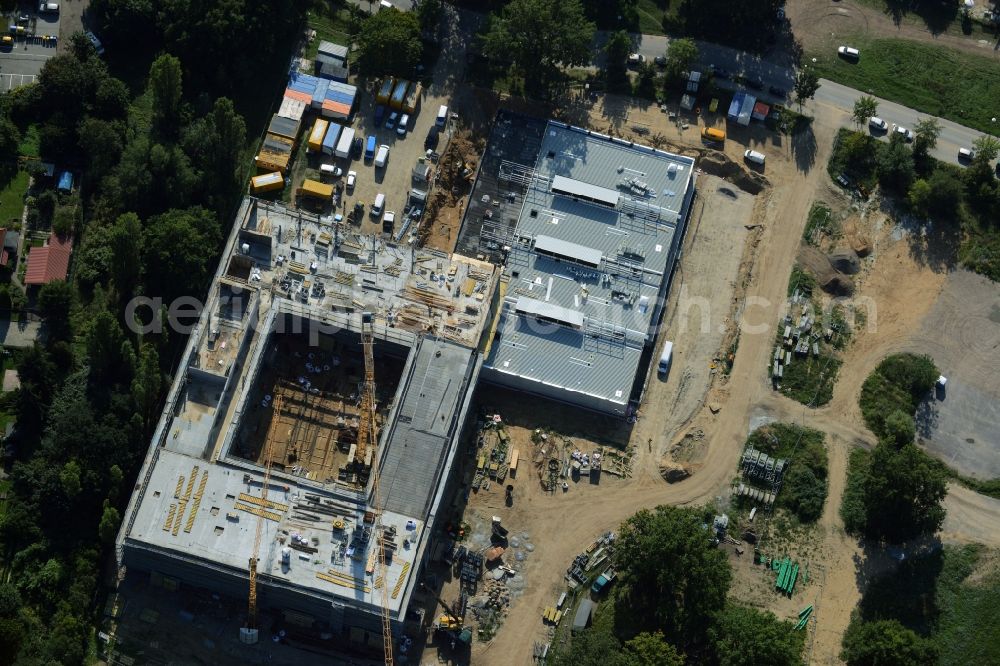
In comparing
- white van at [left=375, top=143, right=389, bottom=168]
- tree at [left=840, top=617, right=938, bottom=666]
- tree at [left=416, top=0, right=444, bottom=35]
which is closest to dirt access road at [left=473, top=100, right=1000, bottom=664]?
tree at [left=840, top=617, right=938, bottom=666]

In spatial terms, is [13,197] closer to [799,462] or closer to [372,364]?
[372,364]

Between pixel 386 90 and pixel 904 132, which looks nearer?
pixel 386 90

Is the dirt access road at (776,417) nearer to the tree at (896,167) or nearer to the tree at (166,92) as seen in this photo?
the tree at (896,167)

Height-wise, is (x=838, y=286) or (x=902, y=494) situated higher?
(x=838, y=286)

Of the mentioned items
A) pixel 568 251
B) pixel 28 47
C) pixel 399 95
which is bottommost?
pixel 568 251

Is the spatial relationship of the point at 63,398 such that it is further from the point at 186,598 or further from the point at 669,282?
the point at 669,282

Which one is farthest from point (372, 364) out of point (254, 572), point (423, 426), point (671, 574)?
point (671, 574)
